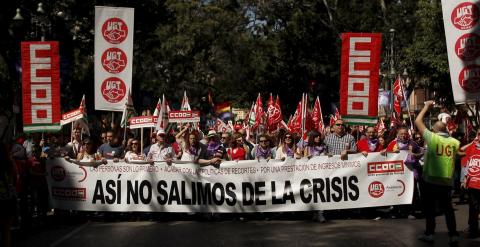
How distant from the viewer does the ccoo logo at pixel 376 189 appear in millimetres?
15188

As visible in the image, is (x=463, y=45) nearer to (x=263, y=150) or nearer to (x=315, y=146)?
(x=315, y=146)

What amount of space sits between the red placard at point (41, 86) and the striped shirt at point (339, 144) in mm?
5604

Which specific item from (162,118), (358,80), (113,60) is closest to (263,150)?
(358,80)

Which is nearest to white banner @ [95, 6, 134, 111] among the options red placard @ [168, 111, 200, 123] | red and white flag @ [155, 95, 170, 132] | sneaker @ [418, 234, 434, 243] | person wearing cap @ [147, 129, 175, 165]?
person wearing cap @ [147, 129, 175, 165]

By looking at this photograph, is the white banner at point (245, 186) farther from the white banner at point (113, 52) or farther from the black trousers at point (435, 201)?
the black trousers at point (435, 201)

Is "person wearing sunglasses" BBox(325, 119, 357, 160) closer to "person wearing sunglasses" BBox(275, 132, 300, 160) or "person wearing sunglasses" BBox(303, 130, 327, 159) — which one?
"person wearing sunglasses" BBox(303, 130, 327, 159)

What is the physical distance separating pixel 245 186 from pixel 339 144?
1.82 metres

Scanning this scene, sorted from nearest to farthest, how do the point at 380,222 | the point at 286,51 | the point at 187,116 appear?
1. the point at 380,222
2. the point at 187,116
3. the point at 286,51

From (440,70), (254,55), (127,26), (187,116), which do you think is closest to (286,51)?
(254,55)

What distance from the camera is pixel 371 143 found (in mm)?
16953

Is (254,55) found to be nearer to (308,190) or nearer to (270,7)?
(270,7)

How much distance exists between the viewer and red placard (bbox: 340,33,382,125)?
55.4 feet

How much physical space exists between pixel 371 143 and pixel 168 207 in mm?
4228

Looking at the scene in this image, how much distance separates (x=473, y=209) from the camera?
40.7 ft
